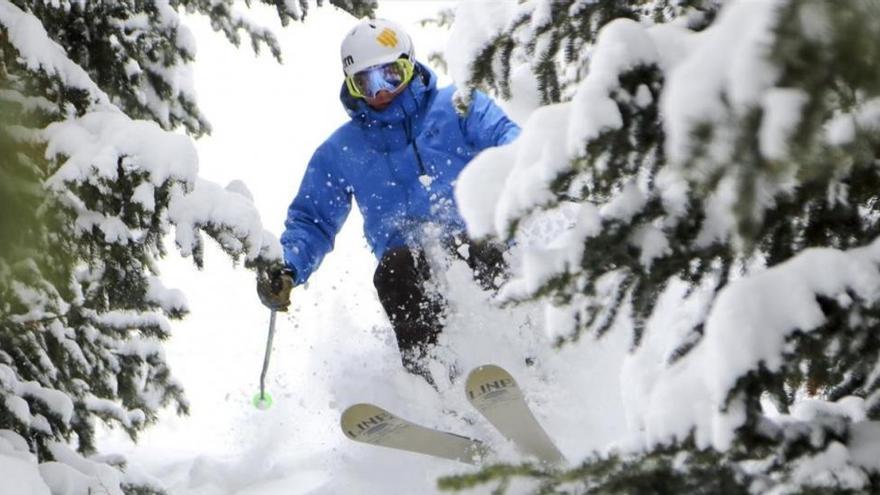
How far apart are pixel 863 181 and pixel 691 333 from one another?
1.68 ft

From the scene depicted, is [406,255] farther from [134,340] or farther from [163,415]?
[163,415]

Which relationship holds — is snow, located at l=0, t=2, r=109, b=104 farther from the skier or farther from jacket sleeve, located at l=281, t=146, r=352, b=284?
jacket sleeve, located at l=281, t=146, r=352, b=284

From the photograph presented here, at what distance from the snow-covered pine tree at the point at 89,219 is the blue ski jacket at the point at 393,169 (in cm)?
160

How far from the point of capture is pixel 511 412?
4652mm

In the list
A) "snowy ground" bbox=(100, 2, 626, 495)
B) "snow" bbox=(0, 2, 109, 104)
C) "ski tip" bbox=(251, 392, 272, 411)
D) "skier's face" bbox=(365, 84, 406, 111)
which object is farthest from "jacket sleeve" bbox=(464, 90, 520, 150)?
"snow" bbox=(0, 2, 109, 104)

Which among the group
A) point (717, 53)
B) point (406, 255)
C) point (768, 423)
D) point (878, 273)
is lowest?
point (768, 423)

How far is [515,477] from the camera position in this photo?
1981 millimetres

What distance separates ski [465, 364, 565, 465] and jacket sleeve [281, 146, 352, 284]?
6.93 ft

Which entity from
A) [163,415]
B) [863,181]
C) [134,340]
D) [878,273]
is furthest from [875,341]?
[163,415]

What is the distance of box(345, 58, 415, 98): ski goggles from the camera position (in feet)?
21.1

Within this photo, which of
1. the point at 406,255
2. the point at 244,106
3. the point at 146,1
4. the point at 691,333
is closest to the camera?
the point at 691,333

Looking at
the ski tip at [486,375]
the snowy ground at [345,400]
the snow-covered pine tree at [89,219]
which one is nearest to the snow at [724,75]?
the snow-covered pine tree at [89,219]

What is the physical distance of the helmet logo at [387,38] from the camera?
646cm

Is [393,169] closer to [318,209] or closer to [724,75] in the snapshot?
[318,209]
